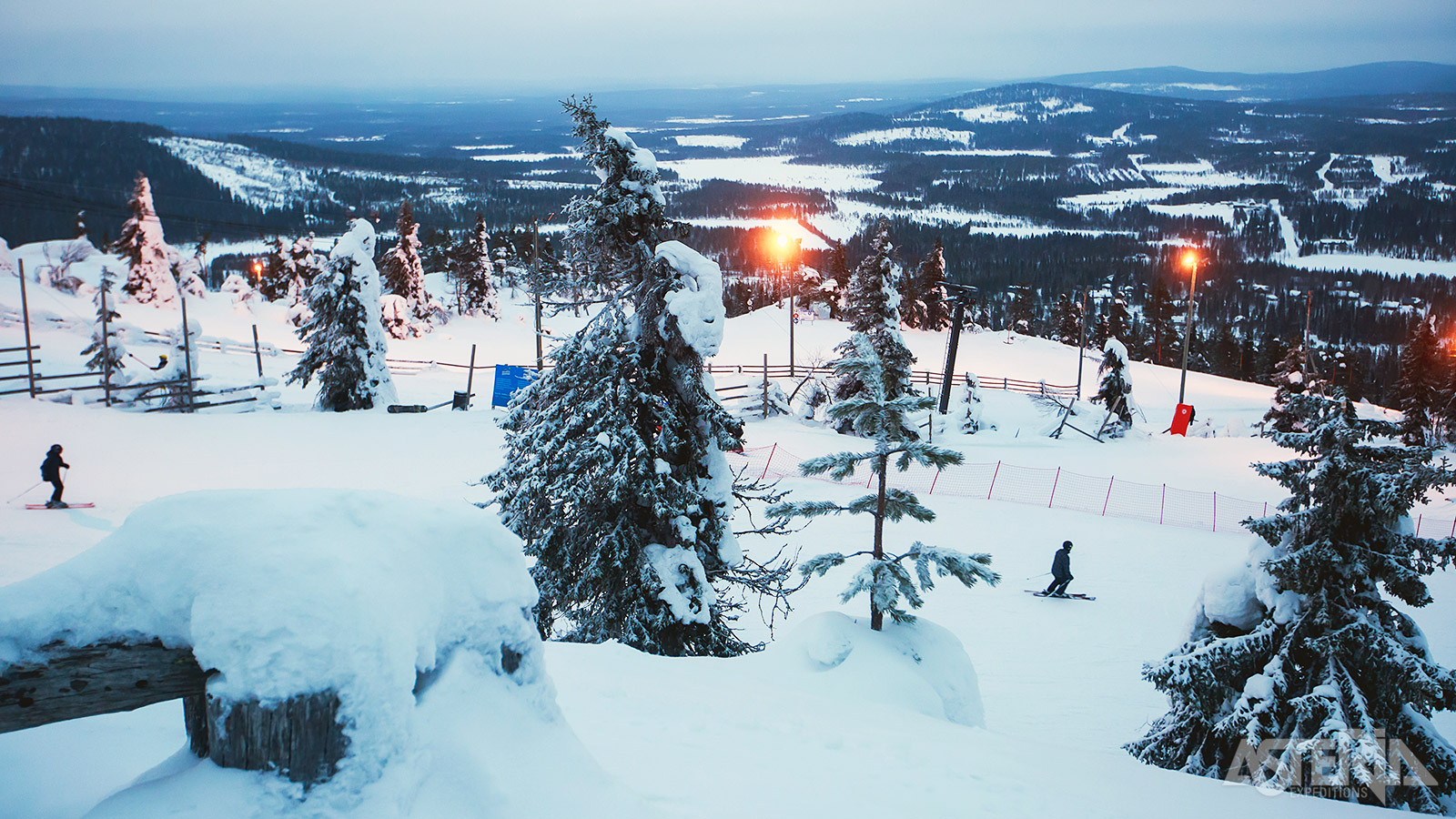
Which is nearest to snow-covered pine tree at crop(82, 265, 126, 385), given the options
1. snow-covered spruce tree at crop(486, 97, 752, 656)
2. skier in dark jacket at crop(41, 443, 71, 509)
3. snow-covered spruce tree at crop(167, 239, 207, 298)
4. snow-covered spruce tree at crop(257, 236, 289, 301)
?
skier in dark jacket at crop(41, 443, 71, 509)

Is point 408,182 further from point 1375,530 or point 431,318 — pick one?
point 1375,530

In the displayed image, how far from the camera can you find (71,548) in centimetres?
1287

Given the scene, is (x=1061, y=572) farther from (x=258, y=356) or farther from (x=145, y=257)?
(x=145, y=257)

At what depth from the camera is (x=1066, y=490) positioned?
23.5 metres

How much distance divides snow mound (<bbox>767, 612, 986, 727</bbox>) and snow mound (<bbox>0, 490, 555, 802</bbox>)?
207 inches

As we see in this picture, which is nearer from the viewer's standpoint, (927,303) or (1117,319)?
(927,303)

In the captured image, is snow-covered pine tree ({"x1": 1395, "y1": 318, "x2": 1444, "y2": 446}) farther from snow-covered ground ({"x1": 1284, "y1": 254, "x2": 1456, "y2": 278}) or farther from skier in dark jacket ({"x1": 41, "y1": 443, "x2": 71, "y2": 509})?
snow-covered ground ({"x1": 1284, "y1": 254, "x2": 1456, "y2": 278})

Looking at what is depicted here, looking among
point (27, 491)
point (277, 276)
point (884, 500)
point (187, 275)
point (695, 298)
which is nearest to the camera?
point (884, 500)

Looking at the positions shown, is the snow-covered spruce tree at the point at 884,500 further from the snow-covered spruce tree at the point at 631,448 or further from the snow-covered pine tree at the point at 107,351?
the snow-covered pine tree at the point at 107,351

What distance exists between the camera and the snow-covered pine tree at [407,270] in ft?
198

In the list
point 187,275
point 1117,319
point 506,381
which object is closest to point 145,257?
point 187,275

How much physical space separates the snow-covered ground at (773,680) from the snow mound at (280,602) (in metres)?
0.41

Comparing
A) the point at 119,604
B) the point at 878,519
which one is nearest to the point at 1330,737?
the point at 878,519

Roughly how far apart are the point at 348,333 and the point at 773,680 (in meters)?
22.9
